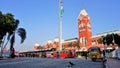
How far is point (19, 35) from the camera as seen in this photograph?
241ft

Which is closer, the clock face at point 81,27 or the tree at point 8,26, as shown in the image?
the tree at point 8,26

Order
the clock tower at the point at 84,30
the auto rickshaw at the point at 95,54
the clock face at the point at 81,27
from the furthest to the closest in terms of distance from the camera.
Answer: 1. the clock face at the point at 81,27
2. the clock tower at the point at 84,30
3. the auto rickshaw at the point at 95,54

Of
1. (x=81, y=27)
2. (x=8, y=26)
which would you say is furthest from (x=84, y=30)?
(x=8, y=26)

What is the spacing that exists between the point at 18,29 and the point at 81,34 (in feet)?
236

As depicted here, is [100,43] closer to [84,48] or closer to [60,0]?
[84,48]

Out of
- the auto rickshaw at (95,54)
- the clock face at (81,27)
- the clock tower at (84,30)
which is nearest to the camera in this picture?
the auto rickshaw at (95,54)

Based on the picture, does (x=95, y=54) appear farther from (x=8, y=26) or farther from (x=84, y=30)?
(x=84, y=30)

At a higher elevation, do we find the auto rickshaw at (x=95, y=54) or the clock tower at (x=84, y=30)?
the clock tower at (x=84, y=30)

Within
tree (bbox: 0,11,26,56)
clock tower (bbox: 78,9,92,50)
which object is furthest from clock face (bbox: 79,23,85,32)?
tree (bbox: 0,11,26,56)

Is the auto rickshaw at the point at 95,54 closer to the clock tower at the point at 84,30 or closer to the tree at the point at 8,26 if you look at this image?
the tree at the point at 8,26

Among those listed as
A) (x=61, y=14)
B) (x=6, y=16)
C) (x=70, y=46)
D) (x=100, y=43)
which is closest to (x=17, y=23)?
(x=6, y=16)

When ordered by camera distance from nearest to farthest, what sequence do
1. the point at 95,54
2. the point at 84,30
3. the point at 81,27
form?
1. the point at 95,54
2. the point at 84,30
3. the point at 81,27

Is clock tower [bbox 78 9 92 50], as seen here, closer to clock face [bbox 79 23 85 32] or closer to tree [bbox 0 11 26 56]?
clock face [bbox 79 23 85 32]

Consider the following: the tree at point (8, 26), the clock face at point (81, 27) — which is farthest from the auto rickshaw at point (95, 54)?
the clock face at point (81, 27)
